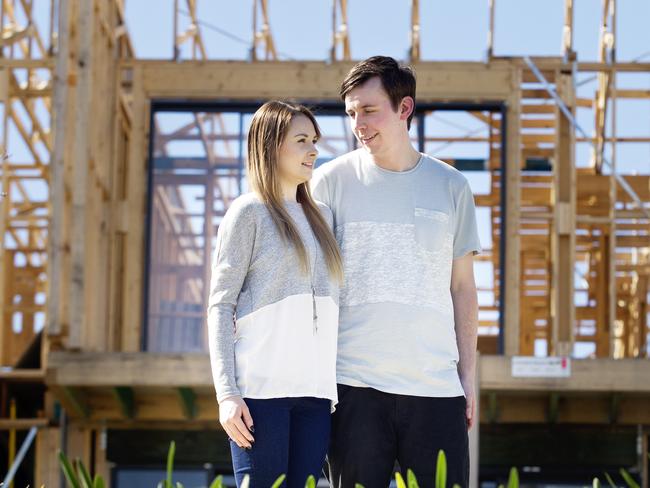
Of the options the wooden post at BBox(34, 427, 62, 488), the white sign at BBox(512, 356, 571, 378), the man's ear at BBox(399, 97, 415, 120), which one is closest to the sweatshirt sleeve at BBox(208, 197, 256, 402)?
the man's ear at BBox(399, 97, 415, 120)

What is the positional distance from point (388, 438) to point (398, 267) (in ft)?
1.42

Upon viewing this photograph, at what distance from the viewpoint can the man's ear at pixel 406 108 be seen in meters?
3.66

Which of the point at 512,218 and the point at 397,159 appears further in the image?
the point at 512,218

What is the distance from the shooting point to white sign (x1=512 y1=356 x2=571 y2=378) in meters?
11.1


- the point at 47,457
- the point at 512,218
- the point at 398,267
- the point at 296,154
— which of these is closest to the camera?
the point at 296,154

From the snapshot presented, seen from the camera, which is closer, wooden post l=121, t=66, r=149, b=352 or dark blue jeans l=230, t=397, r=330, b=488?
dark blue jeans l=230, t=397, r=330, b=488

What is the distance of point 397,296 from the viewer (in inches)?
138

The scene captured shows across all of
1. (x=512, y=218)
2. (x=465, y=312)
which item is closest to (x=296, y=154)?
(x=465, y=312)

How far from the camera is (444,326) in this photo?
3568mm

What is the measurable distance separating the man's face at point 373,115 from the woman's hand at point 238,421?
0.83 meters

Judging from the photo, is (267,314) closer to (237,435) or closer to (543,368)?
(237,435)

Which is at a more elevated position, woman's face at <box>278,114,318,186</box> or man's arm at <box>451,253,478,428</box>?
woman's face at <box>278,114,318,186</box>

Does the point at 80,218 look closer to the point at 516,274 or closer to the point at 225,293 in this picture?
the point at 516,274

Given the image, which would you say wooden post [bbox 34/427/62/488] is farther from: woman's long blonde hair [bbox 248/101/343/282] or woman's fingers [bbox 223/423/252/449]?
woman's fingers [bbox 223/423/252/449]
